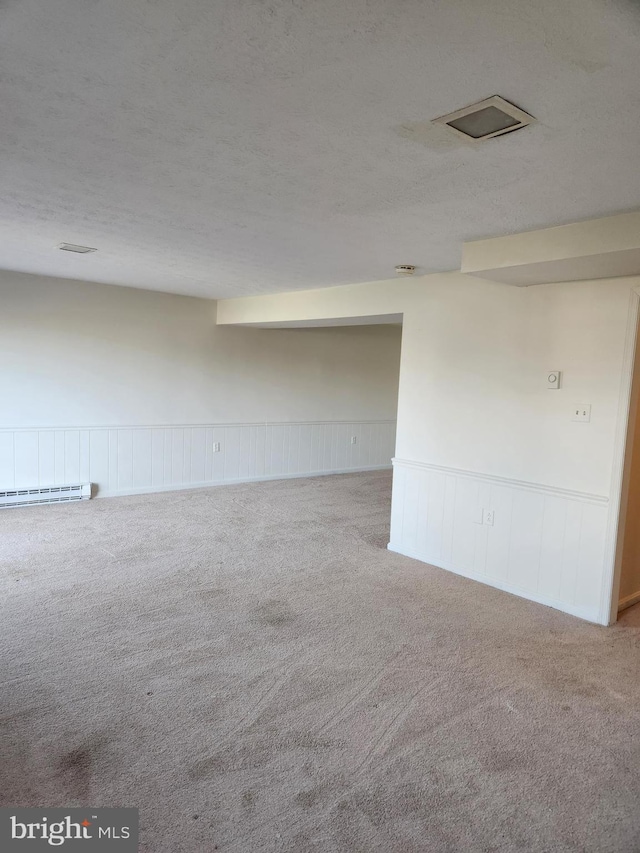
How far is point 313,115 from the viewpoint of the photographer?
1685mm

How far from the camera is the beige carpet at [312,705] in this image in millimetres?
1819

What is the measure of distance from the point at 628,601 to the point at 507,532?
877 millimetres

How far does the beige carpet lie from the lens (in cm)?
182

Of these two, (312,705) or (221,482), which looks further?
(221,482)

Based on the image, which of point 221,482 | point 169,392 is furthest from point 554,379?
point 221,482

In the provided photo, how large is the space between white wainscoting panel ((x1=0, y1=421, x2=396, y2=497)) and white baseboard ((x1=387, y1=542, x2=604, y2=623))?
304cm

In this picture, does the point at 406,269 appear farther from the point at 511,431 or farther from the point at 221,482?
the point at 221,482

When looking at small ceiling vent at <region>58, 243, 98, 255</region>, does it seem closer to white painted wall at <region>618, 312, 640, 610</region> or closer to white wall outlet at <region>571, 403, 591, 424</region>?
white wall outlet at <region>571, 403, 591, 424</region>

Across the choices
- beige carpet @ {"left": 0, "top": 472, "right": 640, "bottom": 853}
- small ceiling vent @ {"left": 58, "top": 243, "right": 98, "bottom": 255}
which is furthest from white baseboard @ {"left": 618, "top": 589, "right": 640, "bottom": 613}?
small ceiling vent @ {"left": 58, "top": 243, "right": 98, "bottom": 255}

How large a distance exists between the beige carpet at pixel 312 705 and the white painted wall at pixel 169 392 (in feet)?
6.07

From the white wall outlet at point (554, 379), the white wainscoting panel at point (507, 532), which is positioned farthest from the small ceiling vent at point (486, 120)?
the white wainscoting panel at point (507, 532)

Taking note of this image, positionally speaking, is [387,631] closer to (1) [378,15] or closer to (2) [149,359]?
(1) [378,15]

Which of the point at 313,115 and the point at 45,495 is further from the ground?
the point at 313,115

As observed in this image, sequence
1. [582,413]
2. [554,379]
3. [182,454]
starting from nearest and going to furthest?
[582,413] < [554,379] < [182,454]
